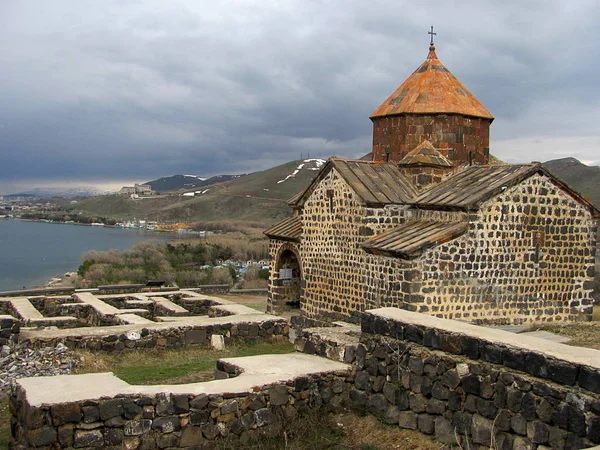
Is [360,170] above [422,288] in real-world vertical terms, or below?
above

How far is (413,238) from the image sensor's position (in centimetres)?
1141

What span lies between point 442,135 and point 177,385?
9.52 metres

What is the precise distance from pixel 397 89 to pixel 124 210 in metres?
88.2

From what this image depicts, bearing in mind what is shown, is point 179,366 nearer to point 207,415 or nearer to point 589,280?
point 207,415

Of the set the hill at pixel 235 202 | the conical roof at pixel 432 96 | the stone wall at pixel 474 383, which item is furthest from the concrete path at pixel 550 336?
the hill at pixel 235 202

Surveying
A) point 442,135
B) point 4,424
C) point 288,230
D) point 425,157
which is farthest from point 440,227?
point 4,424

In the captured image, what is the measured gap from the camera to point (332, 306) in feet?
43.1

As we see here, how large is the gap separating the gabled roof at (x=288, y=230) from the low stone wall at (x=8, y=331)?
21.2 ft

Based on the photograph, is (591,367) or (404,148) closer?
(591,367)

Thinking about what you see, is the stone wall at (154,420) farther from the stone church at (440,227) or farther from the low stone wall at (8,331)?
the stone church at (440,227)

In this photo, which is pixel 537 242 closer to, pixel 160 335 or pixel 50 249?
pixel 160 335

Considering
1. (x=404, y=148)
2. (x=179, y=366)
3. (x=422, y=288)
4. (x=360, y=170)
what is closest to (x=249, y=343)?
(x=179, y=366)

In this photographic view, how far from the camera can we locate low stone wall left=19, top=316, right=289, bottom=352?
10.0 metres

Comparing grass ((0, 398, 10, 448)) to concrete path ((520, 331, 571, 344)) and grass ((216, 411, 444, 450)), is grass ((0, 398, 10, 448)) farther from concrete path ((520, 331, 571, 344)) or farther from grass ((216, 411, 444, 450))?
concrete path ((520, 331, 571, 344))
